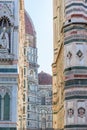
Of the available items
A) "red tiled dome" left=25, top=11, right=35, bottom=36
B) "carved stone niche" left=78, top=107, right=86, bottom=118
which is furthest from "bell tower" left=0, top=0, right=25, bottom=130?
"red tiled dome" left=25, top=11, right=35, bottom=36

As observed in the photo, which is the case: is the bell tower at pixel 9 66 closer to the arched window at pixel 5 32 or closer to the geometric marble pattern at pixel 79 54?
the arched window at pixel 5 32

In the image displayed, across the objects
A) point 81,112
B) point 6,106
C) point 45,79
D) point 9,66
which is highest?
point 45,79

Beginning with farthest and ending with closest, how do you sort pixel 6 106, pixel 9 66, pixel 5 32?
pixel 5 32 < pixel 9 66 < pixel 6 106

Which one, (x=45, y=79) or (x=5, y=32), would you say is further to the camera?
(x=45, y=79)

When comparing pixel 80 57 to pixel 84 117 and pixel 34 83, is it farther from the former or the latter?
pixel 34 83

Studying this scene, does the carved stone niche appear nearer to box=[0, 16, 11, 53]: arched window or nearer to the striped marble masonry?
the striped marble masonry

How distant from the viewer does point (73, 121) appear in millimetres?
12719

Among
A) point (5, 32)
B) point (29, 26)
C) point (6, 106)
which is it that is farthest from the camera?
point (29, 26)

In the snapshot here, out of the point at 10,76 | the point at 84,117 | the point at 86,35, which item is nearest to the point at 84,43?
the point at 86,35

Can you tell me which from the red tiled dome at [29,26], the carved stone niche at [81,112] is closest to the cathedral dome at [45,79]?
the red tiled dome at [29,26]

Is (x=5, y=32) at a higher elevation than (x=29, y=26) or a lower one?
lower

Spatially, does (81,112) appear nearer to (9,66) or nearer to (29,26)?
(9,66)

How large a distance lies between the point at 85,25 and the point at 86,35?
0.96 feet

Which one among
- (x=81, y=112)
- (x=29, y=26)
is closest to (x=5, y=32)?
(x=81, y=112)
